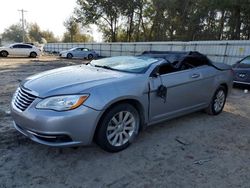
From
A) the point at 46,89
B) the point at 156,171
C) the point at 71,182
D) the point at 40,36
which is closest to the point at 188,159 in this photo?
the point at 156,171

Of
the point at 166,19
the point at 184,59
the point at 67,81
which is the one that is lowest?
the point at 67,81

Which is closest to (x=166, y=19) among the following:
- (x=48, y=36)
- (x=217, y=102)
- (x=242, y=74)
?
(x=242, y=74)

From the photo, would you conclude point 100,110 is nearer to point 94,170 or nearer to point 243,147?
point 94,170

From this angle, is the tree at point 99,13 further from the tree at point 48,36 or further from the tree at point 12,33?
the tree at point 12,33

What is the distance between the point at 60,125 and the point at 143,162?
115 centimetres

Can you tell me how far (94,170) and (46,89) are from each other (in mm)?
1144

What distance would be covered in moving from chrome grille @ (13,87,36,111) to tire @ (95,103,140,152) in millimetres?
917

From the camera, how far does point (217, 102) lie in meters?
5.05

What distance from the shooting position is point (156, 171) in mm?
2854

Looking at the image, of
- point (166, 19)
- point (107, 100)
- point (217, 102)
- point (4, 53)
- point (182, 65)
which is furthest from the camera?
point (166, 19)

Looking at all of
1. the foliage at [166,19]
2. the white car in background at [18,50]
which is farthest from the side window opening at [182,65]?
the white car in background at [18,50]

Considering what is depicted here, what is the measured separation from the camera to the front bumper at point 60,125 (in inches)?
106

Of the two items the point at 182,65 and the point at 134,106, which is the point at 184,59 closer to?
the point at 182,65

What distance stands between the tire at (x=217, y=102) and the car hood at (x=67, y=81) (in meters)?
2.34
